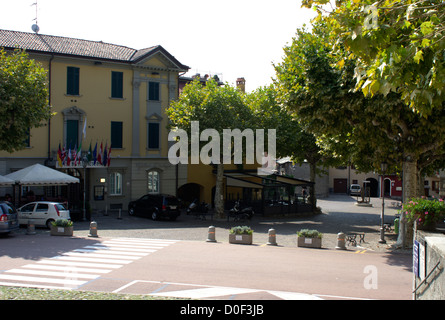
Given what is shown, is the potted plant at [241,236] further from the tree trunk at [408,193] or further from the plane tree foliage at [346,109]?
the tree trunk at [408,193]

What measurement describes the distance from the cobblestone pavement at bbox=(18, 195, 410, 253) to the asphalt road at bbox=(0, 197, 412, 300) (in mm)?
197

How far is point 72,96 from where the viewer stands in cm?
3272

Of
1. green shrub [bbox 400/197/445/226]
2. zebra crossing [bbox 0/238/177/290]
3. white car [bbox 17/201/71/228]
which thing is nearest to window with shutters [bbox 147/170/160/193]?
white car [bbox 17/201/71/228]

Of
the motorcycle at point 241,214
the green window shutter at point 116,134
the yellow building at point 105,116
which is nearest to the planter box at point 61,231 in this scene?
the yellow building at point 105,116

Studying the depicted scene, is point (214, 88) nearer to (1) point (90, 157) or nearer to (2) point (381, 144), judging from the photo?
(1) point (90, 157)

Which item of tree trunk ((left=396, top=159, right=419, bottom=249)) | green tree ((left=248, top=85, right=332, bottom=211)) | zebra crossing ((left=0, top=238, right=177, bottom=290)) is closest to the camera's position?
zebra crossing ((left=0, top=238, right=177, bottom=290))

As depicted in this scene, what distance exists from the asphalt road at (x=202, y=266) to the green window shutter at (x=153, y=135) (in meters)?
13.3

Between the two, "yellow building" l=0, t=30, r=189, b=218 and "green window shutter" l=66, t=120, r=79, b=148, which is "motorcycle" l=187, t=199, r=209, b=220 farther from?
"green window shutter" l=66, t=120, r=79, b=148

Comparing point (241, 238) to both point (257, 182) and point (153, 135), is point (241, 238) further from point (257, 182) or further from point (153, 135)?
point (153, 135)

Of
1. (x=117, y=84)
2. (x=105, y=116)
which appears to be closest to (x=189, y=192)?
(x=105, y=116)

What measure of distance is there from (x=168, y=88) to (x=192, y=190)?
9574 mm

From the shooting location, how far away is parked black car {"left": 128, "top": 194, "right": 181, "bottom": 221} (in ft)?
96.3

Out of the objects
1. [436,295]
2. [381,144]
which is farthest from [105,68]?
[436,295]

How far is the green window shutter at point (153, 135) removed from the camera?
35.7 metres
